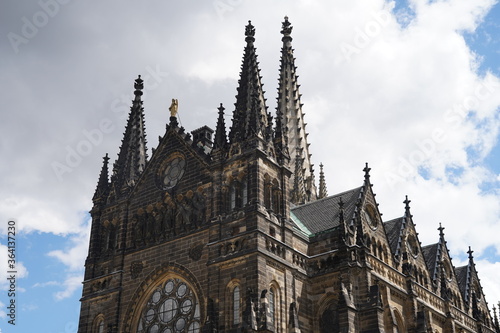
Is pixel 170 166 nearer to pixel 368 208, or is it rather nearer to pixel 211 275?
pixel 211 275

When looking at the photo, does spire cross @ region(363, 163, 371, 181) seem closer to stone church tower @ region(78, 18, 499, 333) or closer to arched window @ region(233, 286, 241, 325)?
stone church tower @ region(78, 18, 499, 333)

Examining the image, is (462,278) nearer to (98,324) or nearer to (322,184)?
(322,184)

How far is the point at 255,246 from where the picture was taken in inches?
1565

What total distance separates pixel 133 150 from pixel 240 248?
16.7m

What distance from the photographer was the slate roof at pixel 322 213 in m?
47.5

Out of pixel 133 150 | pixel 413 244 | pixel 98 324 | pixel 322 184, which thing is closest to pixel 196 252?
pixel 98 324

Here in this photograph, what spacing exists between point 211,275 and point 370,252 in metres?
11.2

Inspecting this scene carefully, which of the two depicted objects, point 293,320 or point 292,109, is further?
point 292,109

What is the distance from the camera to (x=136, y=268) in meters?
45.5

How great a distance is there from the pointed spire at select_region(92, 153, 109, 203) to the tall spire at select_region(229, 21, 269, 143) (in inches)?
468

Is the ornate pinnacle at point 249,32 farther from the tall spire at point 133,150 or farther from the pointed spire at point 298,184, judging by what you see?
the pointed spire at point 298,184

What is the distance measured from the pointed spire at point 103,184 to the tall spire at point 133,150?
0.77 metres

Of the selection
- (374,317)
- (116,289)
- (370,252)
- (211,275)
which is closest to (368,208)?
(370,252)

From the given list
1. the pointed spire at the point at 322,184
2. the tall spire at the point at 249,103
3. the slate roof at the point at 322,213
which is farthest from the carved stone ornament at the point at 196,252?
the pointed spire at the point at 322,184
